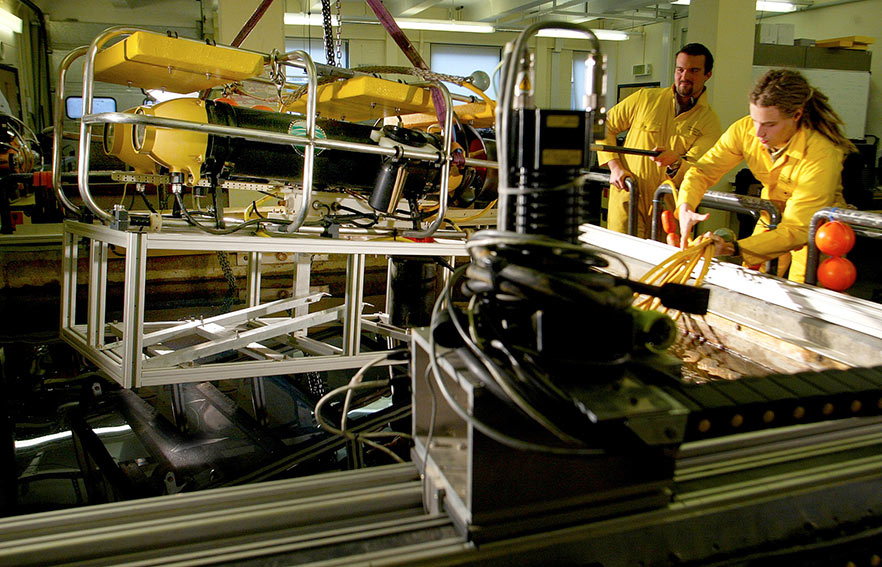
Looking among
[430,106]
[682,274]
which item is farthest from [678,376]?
[430,106]

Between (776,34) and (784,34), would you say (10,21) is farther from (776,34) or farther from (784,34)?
(784,34)

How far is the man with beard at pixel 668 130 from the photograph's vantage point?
3891 mm

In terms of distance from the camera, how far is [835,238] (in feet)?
6.80

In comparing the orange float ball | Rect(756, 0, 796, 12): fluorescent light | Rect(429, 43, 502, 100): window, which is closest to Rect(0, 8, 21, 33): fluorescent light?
Rect(429, 43, 502, 100): window

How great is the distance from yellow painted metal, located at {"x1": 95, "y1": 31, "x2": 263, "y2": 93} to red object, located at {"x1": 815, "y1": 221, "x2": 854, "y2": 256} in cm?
229

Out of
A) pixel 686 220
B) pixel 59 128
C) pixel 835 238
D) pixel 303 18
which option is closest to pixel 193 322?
pixel 59 128

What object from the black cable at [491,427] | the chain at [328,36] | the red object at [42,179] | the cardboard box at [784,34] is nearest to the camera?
the black cable at [491,427]

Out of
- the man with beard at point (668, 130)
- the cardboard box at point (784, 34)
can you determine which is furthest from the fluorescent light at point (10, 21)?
the cardboard box at point (784, 34)

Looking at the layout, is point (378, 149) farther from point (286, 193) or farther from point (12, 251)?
point (12, 251)

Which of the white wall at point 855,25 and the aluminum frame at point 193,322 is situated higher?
the white wall at point 855,25

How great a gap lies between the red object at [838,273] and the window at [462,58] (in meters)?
10.5

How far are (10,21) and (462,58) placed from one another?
7.43 meters

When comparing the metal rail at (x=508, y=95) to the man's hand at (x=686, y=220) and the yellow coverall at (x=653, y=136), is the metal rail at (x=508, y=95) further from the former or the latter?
the yellow coverall at (x=653, y=136)

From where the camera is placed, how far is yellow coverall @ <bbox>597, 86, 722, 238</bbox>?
4.00 m
